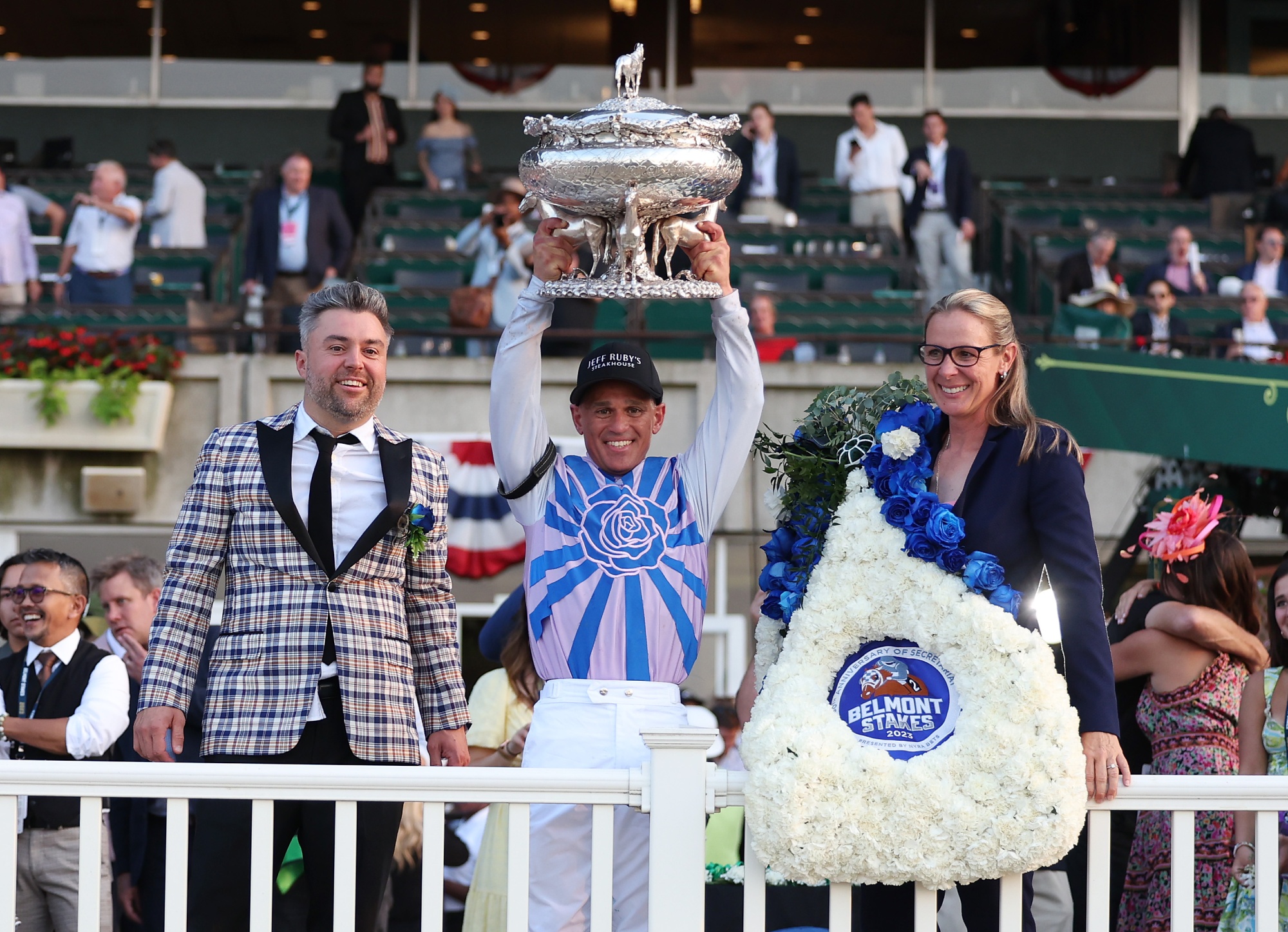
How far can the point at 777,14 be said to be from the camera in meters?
17.4

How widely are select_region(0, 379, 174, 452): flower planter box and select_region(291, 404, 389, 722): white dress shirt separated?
23.1 feet

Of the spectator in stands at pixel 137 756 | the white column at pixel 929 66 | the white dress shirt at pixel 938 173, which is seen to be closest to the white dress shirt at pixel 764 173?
the white dress shirt at pixel 938 173

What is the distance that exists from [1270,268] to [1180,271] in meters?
0.66

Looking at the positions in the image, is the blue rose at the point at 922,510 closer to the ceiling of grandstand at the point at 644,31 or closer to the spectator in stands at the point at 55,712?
the spectator in stands at the point at 55,712

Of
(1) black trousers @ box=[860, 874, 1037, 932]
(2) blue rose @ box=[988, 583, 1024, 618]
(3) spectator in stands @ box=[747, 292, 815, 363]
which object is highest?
(3) spectator in stands @ box=[747, 292, 815, 363]

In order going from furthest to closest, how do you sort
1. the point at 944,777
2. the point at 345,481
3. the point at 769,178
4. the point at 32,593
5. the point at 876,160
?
the point at 876,160, the point at 769,178, the point at 32,593, the point at 345,481, the point at 944,777

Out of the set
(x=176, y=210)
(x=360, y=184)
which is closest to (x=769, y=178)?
(x=360, y=184)

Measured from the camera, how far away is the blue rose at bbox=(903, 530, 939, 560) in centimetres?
300

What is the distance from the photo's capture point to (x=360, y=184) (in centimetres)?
1386

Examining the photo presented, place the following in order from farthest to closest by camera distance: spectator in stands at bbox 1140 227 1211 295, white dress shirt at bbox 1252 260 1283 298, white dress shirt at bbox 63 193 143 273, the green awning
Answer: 1. white dress shirt at bbox 1252 260 1283 298
2. spectator in stands at bbox 1140 227 1211 295
3. white dress shirt at bbox 63 193 143 273
4. the green awning

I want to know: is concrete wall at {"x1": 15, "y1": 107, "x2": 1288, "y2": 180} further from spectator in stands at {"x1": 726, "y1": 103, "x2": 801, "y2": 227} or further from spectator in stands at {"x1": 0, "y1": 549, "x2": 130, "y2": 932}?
→ spectator in stands at {"x1": 0, "y1": 549, "x2": 130, "y2": 932}

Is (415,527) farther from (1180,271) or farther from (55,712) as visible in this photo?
(1180,271)

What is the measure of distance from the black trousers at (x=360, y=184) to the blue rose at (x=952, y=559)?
11338 millimetres

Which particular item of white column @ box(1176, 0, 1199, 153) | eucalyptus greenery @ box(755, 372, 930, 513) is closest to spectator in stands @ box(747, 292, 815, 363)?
eucalyptus greenery @ box(755, 372, 930, 513)
